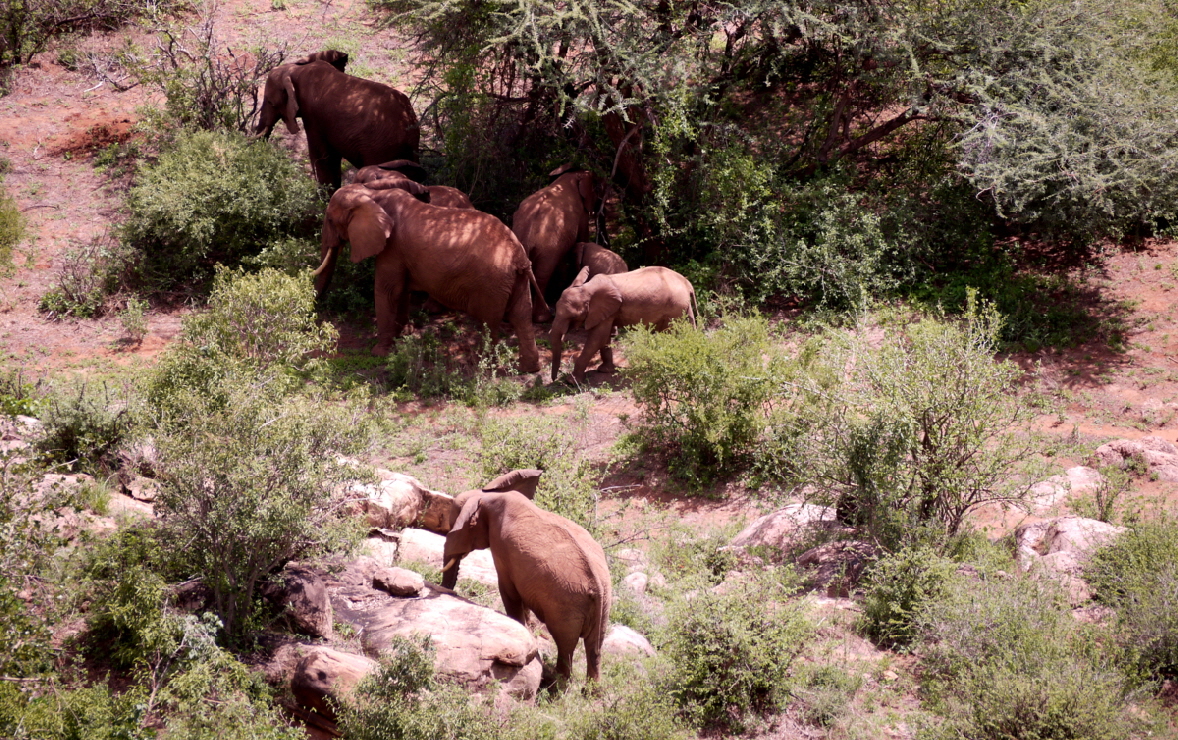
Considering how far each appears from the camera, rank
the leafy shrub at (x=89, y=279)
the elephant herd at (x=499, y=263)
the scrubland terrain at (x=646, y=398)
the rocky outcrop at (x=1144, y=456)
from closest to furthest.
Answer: the scrubland terrain at (x=646, y=398)
the rocky outcrop at (x=1144, y=456)
the elephant herd at (x=499, y=263)
the leafy shrub at (x=89, y=279)

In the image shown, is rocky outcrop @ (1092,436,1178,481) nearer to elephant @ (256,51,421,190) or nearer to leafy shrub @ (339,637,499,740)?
leafy shrub @ (339,637,499,740)

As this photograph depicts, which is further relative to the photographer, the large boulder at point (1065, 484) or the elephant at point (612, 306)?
the elephant at point (612, 306)

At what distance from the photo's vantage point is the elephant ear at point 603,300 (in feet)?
44.3

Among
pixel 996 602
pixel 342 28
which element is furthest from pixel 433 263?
pixel 342 28

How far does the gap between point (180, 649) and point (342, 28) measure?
17485 mm

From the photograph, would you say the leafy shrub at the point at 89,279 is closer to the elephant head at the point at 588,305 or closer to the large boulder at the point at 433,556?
the elephant head at the point at 588,305

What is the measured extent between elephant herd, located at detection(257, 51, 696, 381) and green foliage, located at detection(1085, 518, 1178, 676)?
20.2 feet

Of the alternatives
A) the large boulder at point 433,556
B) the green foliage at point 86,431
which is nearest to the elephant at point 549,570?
the large boulder at point 433,556

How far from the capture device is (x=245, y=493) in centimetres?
755

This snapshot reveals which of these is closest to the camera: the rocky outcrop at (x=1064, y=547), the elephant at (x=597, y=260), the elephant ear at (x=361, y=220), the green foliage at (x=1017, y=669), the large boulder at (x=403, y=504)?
the green foliage at (x=1017, y=669)

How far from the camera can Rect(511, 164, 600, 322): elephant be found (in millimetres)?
15094

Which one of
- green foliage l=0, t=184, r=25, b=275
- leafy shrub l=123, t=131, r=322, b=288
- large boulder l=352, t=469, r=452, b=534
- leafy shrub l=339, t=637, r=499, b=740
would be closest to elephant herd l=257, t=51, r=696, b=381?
leafy shrub l=123, t=131, r=322, b=288

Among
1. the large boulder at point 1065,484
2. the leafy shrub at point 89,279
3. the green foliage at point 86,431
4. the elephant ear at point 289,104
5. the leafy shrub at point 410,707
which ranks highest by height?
the elephant ear at point 289,104

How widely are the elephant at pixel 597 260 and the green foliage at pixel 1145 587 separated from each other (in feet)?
24.2
